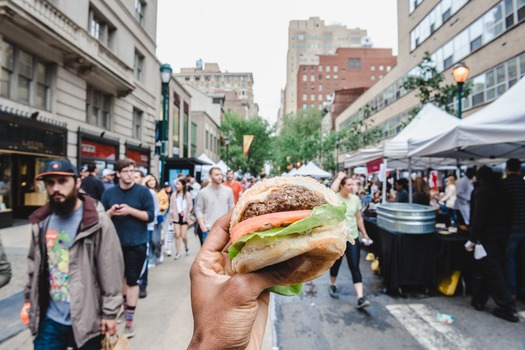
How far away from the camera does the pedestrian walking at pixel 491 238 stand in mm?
4481

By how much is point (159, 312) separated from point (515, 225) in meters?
6.28

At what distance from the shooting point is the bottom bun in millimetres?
1533

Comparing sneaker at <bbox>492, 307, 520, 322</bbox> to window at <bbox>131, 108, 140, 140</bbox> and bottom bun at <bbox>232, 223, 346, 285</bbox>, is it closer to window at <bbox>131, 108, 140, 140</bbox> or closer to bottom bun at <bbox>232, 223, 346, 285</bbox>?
bottom bun at <bbox>232, 223, 346, 285</bbox>

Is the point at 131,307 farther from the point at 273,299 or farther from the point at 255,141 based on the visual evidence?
the point at 255,141

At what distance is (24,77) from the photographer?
10.8 m

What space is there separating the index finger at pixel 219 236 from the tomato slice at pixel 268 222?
18 cm

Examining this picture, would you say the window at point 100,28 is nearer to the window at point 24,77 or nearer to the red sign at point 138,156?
the window at point 24,77

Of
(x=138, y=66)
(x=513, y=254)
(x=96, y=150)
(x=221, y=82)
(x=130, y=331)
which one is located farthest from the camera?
(x=221, y=82)

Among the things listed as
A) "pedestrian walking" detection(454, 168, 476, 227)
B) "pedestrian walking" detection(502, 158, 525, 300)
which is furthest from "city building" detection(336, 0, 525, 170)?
"pedestrian walking" detection(502, 158, 525, 300)

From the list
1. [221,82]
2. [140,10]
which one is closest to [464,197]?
[140,10]

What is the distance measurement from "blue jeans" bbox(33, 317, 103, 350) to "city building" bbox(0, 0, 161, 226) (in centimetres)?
1020

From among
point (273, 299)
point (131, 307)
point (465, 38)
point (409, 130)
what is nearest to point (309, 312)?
point (273, 299)

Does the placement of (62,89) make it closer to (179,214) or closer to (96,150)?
(96,150)

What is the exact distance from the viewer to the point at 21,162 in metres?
11.6
